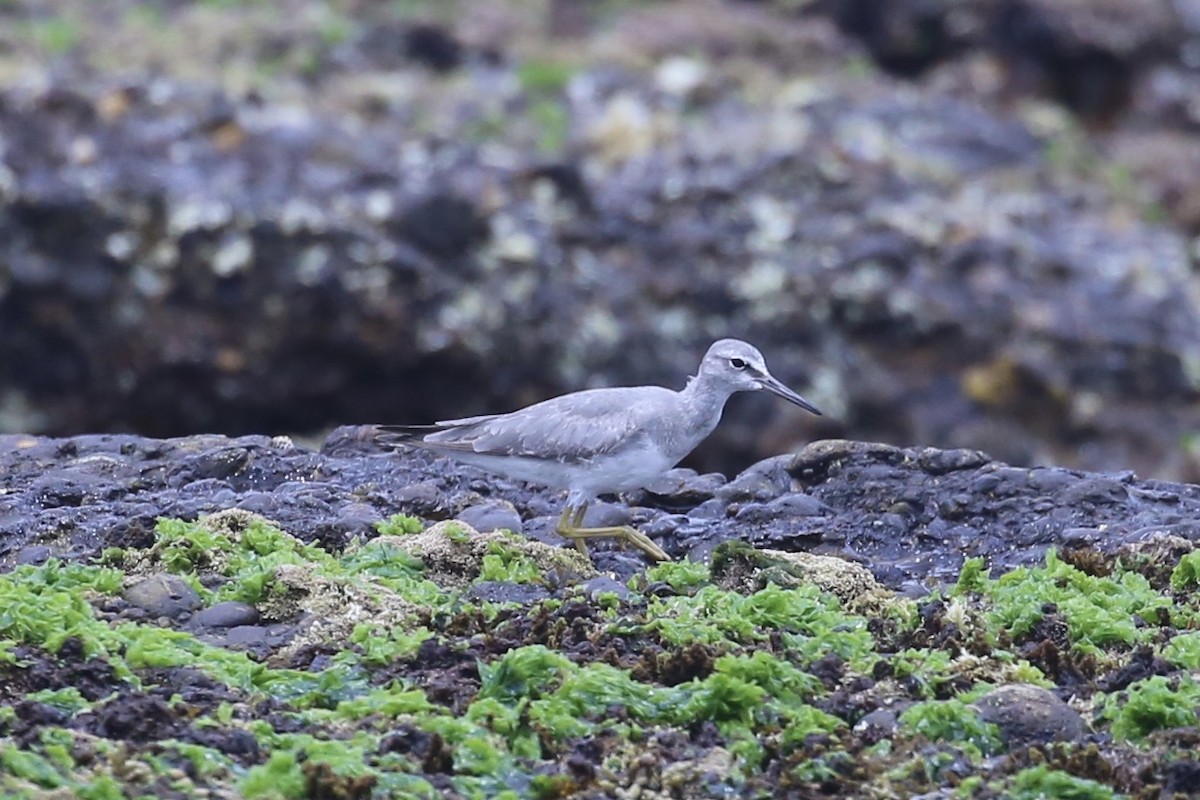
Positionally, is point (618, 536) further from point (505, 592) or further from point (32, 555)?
point (32, 555)

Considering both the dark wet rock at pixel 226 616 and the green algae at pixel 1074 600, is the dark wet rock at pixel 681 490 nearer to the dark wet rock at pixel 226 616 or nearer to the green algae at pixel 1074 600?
the green algae at pixel 1074 600

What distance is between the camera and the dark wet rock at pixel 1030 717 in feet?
19.6

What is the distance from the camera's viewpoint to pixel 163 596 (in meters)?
6.98

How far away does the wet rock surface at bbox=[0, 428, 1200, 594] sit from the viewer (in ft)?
26.5

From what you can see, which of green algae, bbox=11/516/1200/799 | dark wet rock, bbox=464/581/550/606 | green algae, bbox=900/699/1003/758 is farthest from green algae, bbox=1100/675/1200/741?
dark wet rock, bbox=464/581/550/606

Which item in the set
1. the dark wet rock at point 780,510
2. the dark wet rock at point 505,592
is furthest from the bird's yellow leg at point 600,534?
the dark wet rock at point 505,592

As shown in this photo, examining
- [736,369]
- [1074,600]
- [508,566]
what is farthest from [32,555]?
[1074,600]

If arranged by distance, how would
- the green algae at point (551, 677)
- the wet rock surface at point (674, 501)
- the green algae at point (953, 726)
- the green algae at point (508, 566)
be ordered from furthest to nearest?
the wet rock surface at point (674, 501) < the green algae at point (508, 566) < the green algae at point (953, 726) < the green algae at point (551, 677)

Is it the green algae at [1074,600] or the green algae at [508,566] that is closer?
the green algae at [1074,600]

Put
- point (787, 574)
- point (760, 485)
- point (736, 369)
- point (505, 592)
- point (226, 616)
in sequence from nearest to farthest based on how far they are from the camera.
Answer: point (226, 616) < point (505, 592) < point (787, 574) < point (736, 369) < point (760, 485)

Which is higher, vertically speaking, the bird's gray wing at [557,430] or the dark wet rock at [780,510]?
the bird's gray wing at [557,430]

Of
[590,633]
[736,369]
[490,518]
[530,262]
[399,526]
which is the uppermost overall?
[530,262]

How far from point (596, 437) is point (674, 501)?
3.71 ft

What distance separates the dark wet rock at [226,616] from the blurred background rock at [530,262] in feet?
29.5
